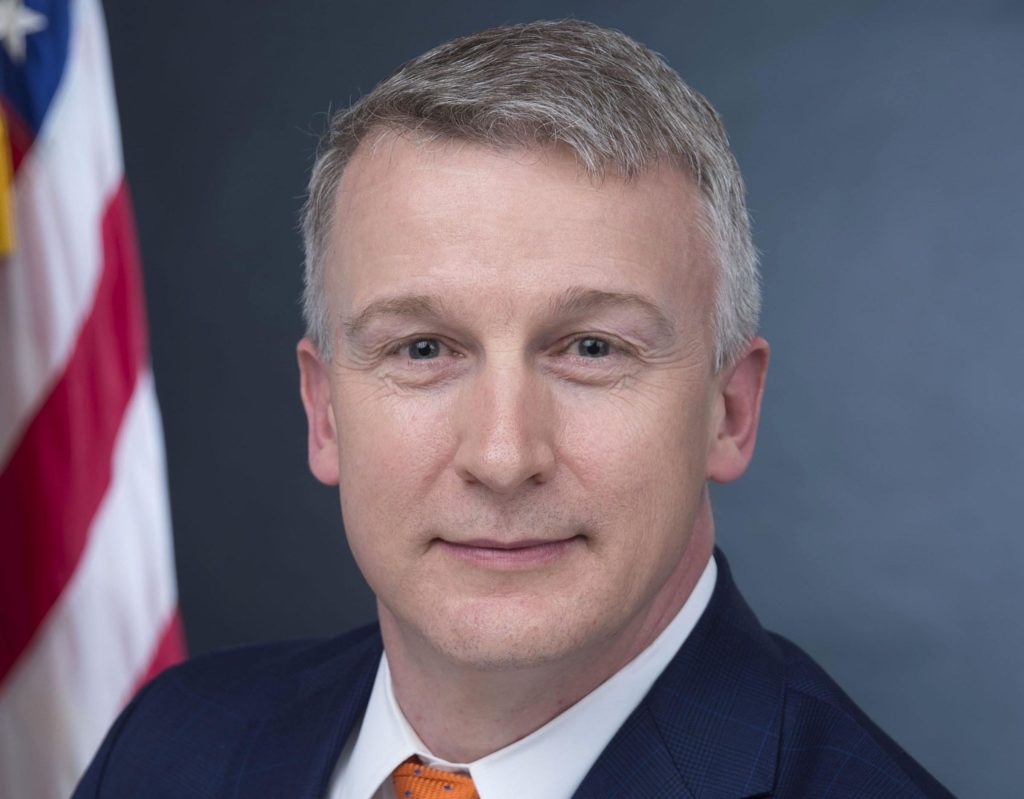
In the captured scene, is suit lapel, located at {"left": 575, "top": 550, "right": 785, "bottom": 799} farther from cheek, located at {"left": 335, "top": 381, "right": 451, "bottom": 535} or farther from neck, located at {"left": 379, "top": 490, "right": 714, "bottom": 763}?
cheek, located at {"left": 335, "top": 381, "right": 451, "bottom": 535}

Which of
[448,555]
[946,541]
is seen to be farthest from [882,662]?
[448,555]

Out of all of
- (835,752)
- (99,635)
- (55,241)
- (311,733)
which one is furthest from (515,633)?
(55,241)

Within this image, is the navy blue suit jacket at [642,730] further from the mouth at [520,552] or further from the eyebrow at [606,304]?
the eyebrow at [606,304]

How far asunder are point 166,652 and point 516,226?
2.07 metres

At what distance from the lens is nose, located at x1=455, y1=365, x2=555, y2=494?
1555mm

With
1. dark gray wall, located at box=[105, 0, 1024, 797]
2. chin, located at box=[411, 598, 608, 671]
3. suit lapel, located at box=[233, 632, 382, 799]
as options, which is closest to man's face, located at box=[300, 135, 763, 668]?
chin, located at box=[411, 598, 608, 671]

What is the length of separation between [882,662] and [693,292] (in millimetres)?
2435

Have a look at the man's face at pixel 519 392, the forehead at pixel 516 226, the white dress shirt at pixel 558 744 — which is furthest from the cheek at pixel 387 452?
the white dress shirt at pixel 558 744

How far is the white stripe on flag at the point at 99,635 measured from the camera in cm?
307

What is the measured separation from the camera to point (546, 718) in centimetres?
175

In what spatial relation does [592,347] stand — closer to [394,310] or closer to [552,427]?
[552,427]

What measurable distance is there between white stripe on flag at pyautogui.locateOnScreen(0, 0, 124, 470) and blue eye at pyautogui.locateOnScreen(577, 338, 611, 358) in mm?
1860

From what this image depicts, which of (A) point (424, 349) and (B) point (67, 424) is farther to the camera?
(B) point (67, 424)

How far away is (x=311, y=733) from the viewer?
201 centimetres
